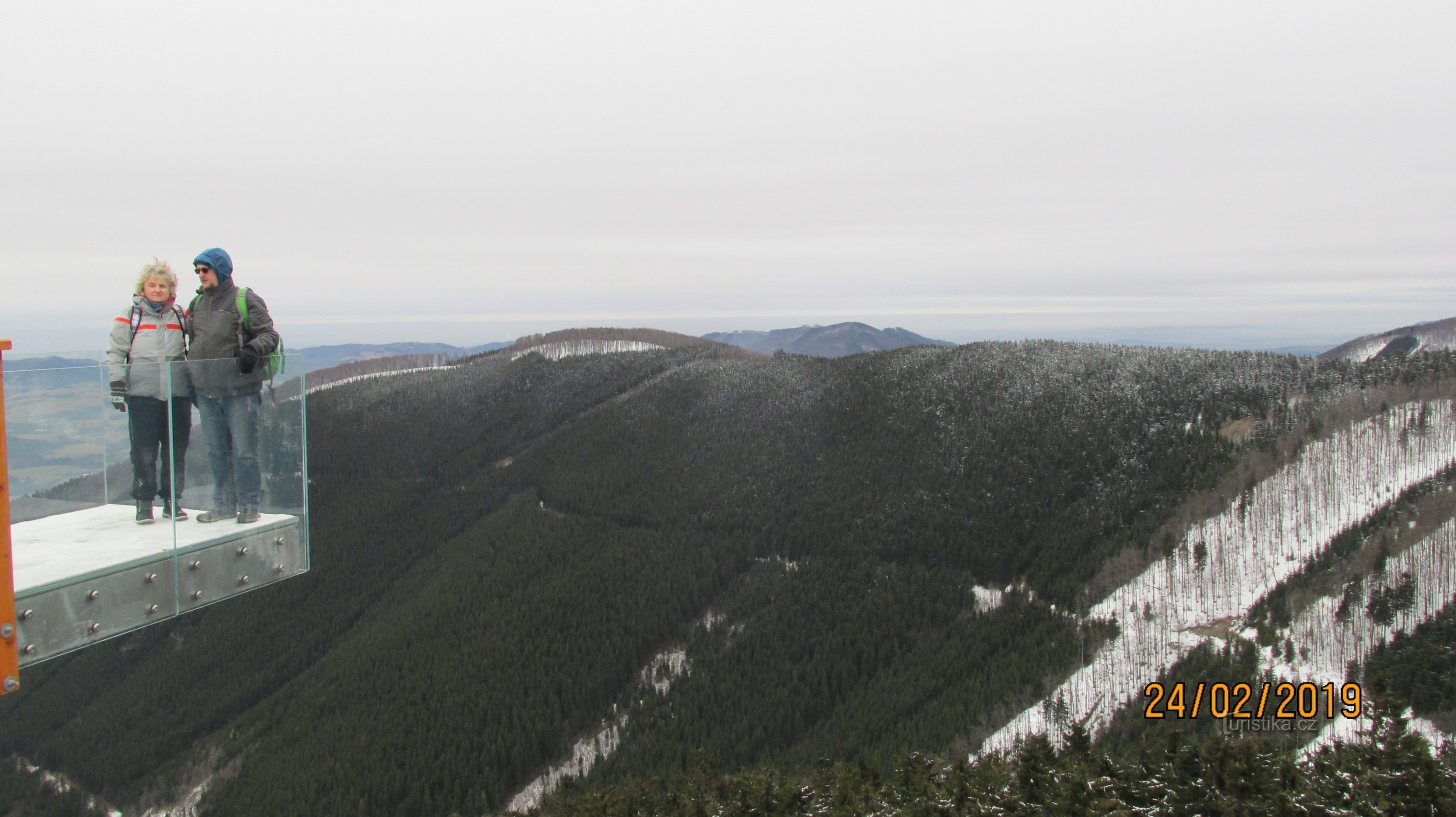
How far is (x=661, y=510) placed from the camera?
4651 inches

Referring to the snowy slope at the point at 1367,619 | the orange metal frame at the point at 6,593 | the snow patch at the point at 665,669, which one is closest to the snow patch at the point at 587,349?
the snow patch at the point at 665,669

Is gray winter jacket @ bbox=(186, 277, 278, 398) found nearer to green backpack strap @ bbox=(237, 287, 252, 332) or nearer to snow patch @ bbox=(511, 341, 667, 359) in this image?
green backpack strap @ bbox=(237, 287, 252, 332)

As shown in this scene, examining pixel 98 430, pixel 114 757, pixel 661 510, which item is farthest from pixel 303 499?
pixel 114 757

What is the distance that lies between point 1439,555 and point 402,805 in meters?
90.2

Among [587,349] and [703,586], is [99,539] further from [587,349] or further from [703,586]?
[587,349]

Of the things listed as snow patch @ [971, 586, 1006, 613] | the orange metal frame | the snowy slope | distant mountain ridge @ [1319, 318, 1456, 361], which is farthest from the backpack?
distant mountain ridge @ [1319, 318, 1456, 361]

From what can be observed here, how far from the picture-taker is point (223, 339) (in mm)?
10812

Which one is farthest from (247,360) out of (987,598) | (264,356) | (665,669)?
(665,669)

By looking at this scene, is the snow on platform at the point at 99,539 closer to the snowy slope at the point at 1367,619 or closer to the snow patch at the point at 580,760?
the snowy slope at the point at 1367,619

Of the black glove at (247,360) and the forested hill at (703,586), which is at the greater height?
the black glove at (247,360)

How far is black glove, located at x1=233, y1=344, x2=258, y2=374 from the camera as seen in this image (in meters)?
10.5

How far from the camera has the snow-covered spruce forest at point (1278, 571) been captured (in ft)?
165

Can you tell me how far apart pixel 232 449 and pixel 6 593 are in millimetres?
→ 3962

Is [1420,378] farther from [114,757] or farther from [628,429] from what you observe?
[114,757]
